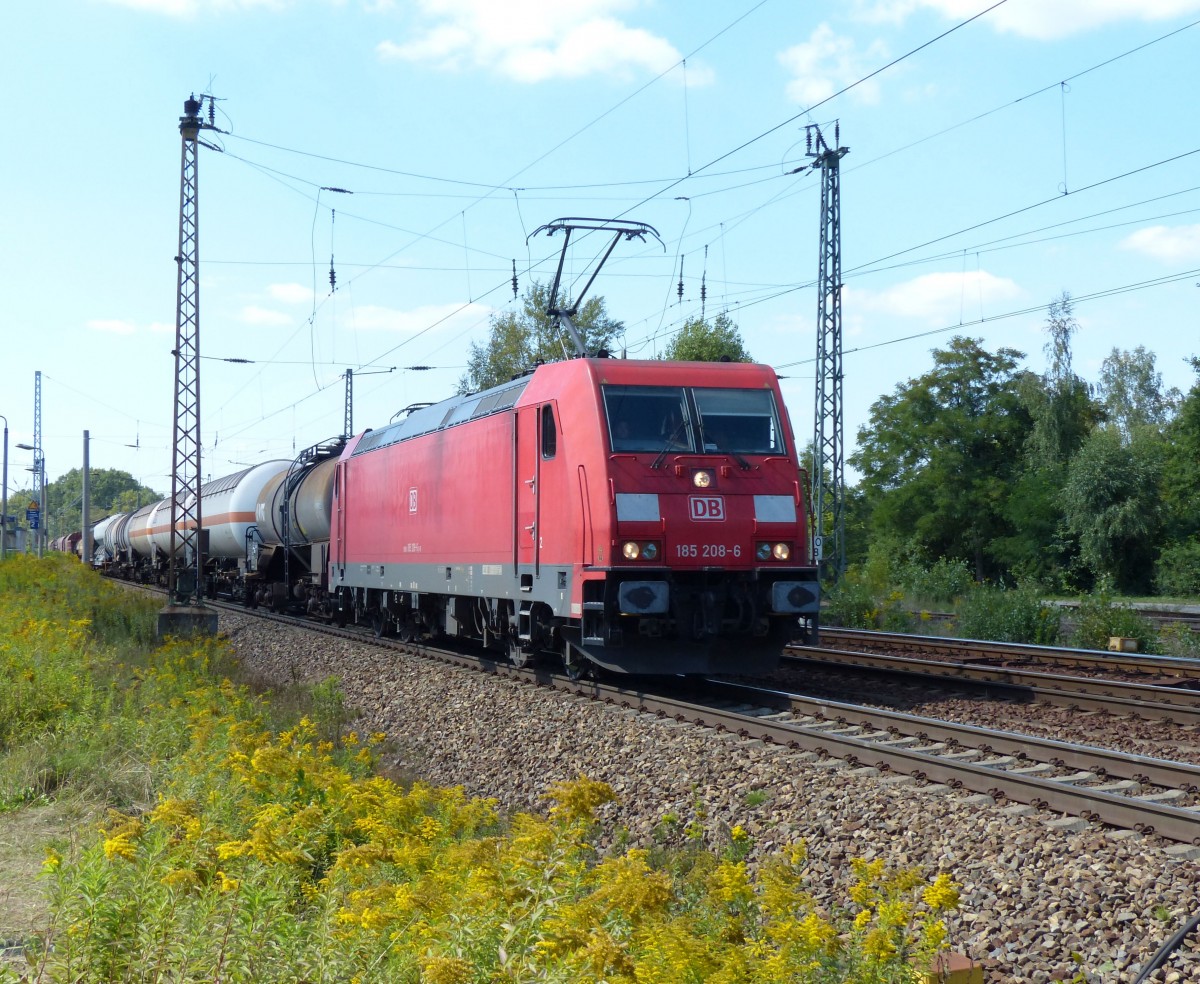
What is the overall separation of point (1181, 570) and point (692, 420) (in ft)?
110

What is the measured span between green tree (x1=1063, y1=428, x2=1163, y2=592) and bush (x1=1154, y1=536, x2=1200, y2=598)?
1.75m

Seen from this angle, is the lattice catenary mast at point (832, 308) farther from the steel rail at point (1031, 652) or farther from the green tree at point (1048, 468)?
the green tree at point (1048, 468)

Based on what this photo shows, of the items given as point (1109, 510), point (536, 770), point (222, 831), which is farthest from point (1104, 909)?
point (1109, 510)

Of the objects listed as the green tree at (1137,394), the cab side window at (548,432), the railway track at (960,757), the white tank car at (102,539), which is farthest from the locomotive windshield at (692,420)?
the green tree at (1137,394)

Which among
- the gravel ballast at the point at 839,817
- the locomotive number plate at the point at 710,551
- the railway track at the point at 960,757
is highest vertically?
the locomotive number plate at the point at 710,551

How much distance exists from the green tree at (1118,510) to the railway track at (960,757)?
35.1 meters

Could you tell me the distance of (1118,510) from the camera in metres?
42.9

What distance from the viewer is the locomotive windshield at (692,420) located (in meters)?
12.2

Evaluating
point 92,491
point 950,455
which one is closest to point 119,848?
point 950,455

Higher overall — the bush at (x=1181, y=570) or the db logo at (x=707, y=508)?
the db logo at (x=707, y=508)

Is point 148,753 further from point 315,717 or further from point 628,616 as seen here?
point 628,616

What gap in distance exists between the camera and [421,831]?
18.7 ft

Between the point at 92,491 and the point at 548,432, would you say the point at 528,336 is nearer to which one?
the point at 548,432

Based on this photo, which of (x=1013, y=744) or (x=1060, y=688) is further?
(x=1060, y=688)
